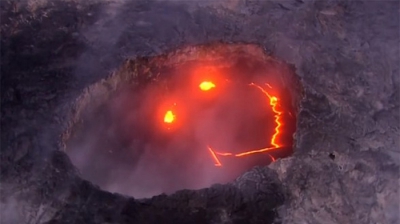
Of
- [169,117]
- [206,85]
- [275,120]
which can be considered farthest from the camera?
[206,85]

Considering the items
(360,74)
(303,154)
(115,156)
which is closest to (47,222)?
(115,156)

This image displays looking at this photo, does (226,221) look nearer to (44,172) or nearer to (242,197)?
(242,197)

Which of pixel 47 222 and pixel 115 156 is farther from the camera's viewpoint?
pixel 115 156

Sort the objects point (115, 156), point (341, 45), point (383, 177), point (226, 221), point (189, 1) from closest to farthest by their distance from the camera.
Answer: point (226, 221), point (383, 177), point (115, 156), point (341, 45), point (189, 1)

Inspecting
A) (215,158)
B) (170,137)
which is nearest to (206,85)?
(170,137)

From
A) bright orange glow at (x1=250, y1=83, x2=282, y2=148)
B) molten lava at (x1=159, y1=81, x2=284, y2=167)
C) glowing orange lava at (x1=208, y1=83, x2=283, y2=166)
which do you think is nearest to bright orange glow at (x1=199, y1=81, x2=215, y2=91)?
molten lava at (x1=159, y1=81, x2=284, y2=167)

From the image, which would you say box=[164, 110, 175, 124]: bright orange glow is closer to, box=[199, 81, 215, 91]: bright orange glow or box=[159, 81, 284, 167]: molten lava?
box=[159, 81, 284, 167]: molten lava

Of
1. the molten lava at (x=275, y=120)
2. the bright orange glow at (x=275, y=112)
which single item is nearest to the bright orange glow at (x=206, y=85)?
the molten lava at (x=275, y=120)

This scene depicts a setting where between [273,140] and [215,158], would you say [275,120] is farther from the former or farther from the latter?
[215,158]
